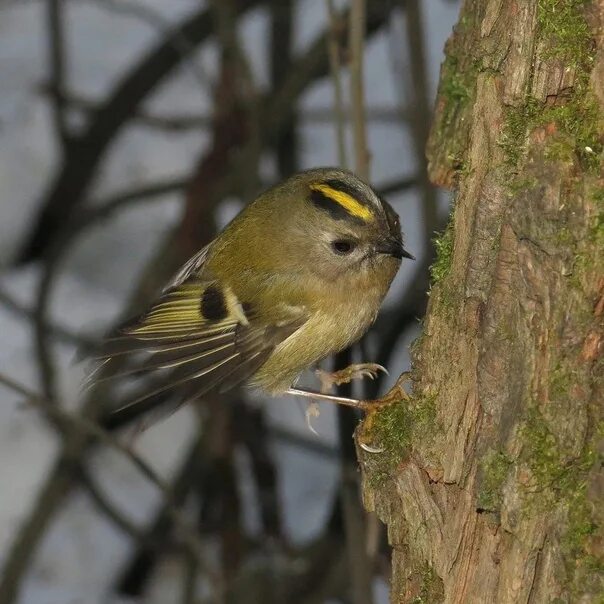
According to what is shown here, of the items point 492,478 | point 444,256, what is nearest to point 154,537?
point 444,256

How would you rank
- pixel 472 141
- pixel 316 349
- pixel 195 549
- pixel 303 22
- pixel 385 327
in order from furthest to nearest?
pixel 303 22
pixel 385 327
pixel 195 549
pixel 316 349
pixel 472 141

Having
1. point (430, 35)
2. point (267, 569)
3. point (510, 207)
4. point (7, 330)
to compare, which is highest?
point (430, 35)

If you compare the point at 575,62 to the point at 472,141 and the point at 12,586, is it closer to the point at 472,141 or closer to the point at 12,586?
the point at 472,141

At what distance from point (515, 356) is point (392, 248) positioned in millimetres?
1195

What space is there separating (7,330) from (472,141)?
11.5ft

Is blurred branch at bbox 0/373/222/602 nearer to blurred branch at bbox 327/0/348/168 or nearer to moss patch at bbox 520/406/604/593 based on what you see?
blurred branch at bbox 327/0/348/168

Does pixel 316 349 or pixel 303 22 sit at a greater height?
pixel 303 22

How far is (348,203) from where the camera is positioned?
2863mm

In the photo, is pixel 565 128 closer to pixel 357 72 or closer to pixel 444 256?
pixel 444 256

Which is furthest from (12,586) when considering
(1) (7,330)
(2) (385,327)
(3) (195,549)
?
(2) (385,327)

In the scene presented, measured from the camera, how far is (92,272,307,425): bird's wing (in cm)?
274

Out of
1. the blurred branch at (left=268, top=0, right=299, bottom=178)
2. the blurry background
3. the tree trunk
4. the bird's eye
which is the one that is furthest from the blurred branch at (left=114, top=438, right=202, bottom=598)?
the tree trunk

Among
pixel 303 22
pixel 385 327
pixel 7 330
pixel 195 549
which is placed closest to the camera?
pixel 195 549

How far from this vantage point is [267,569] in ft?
13.3
